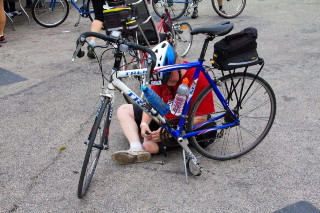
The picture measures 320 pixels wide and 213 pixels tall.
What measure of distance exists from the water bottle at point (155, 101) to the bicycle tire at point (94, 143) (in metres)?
0.29

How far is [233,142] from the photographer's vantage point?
3.68 metres

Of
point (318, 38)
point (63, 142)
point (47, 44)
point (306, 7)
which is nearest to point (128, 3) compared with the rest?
point (63, 142)

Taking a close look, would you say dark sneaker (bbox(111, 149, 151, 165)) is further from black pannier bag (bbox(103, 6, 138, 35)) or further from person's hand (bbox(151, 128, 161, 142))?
black pannier bag (bbox(103, 6, 138, 35))

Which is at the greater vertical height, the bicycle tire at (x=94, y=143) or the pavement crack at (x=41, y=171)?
the bicycle tire at (x=94, y=143)

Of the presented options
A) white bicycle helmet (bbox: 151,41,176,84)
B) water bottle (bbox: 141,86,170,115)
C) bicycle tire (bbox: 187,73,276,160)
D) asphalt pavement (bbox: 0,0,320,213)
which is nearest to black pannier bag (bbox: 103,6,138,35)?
asphalt pavement (bbox: 0,0,320,213)

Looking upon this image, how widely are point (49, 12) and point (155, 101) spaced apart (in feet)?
22.4

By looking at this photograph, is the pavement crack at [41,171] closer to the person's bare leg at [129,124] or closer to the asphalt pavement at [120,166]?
the asphalt pavement at [120,166]

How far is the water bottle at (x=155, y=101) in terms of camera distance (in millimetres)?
2789

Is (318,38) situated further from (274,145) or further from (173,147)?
(173,147)

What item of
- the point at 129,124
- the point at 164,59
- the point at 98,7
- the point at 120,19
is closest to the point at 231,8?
the point at 98,7

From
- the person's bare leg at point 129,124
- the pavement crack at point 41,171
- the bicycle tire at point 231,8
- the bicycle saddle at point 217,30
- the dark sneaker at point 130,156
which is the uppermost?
the bicycle saddle at point 217,30

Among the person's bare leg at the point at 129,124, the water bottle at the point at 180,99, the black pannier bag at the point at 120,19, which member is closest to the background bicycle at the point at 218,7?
the black pannier bag at the point at 120,19

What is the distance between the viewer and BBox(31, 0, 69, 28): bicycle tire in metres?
8.25

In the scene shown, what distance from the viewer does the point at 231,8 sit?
8.76 meters
